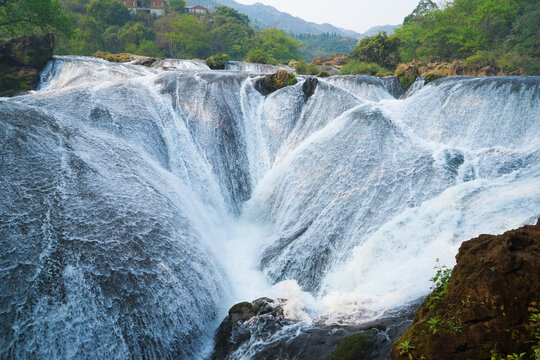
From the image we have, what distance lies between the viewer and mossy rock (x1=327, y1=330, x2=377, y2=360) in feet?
12.6

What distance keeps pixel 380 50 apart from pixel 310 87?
1473 centimetres

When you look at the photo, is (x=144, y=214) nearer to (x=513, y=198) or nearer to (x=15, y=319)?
(x=15, y=319)

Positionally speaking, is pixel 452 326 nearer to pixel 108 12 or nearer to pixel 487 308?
pixel 487 308

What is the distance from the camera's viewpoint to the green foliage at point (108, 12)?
41500mm

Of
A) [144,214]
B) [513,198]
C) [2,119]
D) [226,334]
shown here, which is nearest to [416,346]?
[226,334]

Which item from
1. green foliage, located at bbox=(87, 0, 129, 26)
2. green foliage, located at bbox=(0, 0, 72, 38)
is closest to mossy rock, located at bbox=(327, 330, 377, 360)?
green foliage, located at bbox=(0, 0, 72, 38)

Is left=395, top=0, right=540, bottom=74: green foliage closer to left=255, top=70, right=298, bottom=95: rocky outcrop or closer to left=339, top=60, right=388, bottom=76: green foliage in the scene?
left=339, top=60, right=388, bottom=76: green foliage

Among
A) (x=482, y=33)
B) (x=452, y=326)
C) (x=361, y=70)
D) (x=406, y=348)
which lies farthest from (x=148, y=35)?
(x=452, y=326)

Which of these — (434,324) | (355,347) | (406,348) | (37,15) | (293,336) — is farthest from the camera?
(37,15)

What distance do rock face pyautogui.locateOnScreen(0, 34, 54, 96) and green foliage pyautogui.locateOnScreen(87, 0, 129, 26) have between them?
3221 cm

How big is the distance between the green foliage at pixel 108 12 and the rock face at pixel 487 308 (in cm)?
5246

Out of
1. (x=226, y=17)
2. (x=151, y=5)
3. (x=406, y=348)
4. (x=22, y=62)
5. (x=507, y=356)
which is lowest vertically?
(x=406, y=348)

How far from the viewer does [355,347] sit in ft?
13.0

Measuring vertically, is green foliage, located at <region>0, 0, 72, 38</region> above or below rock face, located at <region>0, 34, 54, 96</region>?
above
